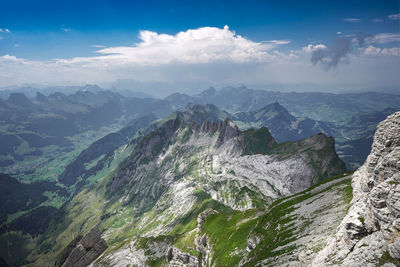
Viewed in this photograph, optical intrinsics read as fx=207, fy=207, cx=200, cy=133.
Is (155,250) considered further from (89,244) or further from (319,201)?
(319,201)

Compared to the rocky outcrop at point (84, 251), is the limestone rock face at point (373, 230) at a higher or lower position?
higher

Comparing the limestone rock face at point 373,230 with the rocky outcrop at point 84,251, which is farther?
the rocky outcrop at point 84,251

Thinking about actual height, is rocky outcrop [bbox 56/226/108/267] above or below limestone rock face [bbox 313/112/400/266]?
below

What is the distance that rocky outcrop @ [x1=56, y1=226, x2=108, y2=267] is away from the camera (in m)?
147

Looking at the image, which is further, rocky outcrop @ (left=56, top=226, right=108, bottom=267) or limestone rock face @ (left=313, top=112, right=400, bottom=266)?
rocky outcrop @ (left=56, top=226, right=108, bottom=267)

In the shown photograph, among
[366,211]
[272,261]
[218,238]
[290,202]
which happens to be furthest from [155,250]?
[366,211]

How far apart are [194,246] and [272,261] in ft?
204

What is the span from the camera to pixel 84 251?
155 meters

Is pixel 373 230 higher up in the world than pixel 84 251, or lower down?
higher up

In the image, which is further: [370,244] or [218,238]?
[218,238]

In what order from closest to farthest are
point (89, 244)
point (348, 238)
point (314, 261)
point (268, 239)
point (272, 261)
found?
1. point (348, 238)
2. point (314, 261)
3. point (272, 261)
4. point (268, 239)
5. point (89, 244)

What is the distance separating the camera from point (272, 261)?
45719 mm

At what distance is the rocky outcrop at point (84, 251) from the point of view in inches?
5802

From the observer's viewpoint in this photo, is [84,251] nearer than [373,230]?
No
